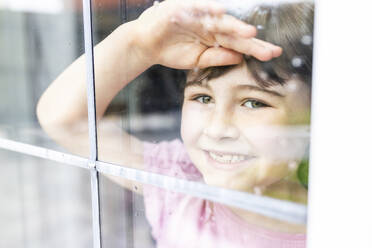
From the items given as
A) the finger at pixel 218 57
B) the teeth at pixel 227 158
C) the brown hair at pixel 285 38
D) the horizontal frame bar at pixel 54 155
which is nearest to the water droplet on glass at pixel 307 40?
the brown hair at pixel 285 38

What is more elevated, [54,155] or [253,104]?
[253,104]

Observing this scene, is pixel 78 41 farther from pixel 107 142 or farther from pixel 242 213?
pixel 242 213

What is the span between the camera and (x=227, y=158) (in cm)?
61

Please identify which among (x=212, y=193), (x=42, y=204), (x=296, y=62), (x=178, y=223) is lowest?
(x=42, y=204)

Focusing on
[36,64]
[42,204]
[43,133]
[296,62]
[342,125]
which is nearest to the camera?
[342,125]

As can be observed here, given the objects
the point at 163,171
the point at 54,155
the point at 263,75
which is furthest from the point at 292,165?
the point at 54,155

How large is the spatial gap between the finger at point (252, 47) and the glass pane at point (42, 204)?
30.1 inches

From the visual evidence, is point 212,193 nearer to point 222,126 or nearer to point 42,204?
point 222,126

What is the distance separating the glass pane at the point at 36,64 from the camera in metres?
0.91

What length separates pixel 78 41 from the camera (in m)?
0.85

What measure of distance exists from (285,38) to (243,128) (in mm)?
159

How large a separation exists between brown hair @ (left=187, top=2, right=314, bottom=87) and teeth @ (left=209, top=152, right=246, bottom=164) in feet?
0.43

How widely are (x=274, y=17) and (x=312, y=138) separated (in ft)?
0.65

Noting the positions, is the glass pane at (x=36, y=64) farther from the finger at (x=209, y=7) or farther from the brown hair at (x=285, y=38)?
the brown hair at (x=285, y=38)
